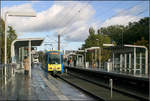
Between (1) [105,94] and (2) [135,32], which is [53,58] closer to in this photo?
(2) [135,32]

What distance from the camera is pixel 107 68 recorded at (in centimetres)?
2420

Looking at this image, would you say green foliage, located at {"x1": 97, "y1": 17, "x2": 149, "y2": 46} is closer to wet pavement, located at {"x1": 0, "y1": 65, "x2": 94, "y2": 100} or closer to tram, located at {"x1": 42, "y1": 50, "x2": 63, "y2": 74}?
tram, located at {"x1": 42, "y1": 50, "x2": 63, "y2": 74}

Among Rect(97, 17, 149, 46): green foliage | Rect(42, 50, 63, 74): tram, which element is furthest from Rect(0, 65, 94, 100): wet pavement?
Rect(42, 50, 63, 74): tram

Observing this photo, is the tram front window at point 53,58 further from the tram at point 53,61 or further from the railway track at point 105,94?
the railway track at point 105,94

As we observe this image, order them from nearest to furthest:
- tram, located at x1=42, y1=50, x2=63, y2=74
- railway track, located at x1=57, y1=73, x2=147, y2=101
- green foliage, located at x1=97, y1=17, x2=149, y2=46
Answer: railway track, located at x1=57, y1=73, x2=147, y2=101 → green foliage, located at x1=97, y1=17, x2=149, y2=46 → tram, located at x1=42, y1=50, x2=63, y2=74

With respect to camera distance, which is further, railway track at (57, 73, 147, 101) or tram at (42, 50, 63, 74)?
tram at (42, 50, 63, 74)

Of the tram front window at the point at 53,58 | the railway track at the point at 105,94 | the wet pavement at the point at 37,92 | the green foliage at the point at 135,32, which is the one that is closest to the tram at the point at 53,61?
the tram front window at the point at 53,58

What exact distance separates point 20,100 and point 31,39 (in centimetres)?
1150

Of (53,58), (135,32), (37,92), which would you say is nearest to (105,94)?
(37,92)

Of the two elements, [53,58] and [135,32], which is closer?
[53,58]

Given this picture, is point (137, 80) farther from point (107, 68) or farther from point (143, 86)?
point (107, 68)

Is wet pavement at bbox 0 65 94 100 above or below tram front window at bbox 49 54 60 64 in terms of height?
below

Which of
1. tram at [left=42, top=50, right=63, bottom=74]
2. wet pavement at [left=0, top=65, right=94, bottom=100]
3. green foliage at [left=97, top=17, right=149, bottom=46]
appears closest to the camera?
wet pavement at [left=0, top=65, right=94, bottom=100]

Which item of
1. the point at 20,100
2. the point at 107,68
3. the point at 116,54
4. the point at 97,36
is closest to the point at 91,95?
the point at 20,100
